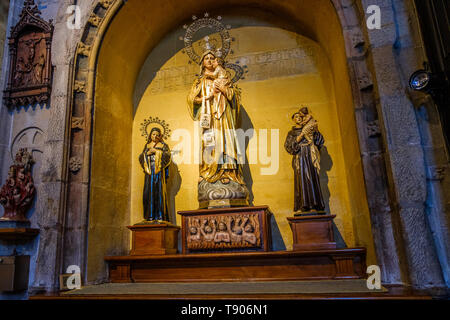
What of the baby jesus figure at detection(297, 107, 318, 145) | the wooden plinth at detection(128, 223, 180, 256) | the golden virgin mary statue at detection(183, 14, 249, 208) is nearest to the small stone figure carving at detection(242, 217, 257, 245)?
the golden virgin mary statue at detection(183, 14, 249, 208)

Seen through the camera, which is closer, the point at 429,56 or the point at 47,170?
the point at 429,56

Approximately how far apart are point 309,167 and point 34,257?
386 cm

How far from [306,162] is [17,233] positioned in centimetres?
389

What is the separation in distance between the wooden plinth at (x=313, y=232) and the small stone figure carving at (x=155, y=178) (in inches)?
76.0

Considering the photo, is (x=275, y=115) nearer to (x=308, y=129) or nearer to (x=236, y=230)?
(x=308, y=129)

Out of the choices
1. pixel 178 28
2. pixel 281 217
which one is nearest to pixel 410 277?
pixel 281 217

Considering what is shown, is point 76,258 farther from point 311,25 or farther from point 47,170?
point 311,25

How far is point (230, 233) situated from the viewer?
15.0 ft

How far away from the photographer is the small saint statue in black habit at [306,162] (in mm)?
4613

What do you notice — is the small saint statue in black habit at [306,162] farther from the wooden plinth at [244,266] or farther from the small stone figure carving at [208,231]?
the small stone figure carving at [208,231]

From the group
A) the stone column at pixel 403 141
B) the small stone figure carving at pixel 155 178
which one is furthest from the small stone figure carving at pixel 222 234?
the stone column at pixel 403 141


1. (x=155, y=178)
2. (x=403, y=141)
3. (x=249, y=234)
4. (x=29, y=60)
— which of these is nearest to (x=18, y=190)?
(x=155, y=178)

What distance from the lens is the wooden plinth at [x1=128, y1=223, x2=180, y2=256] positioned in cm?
487

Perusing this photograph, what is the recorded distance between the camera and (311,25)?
576 cm
